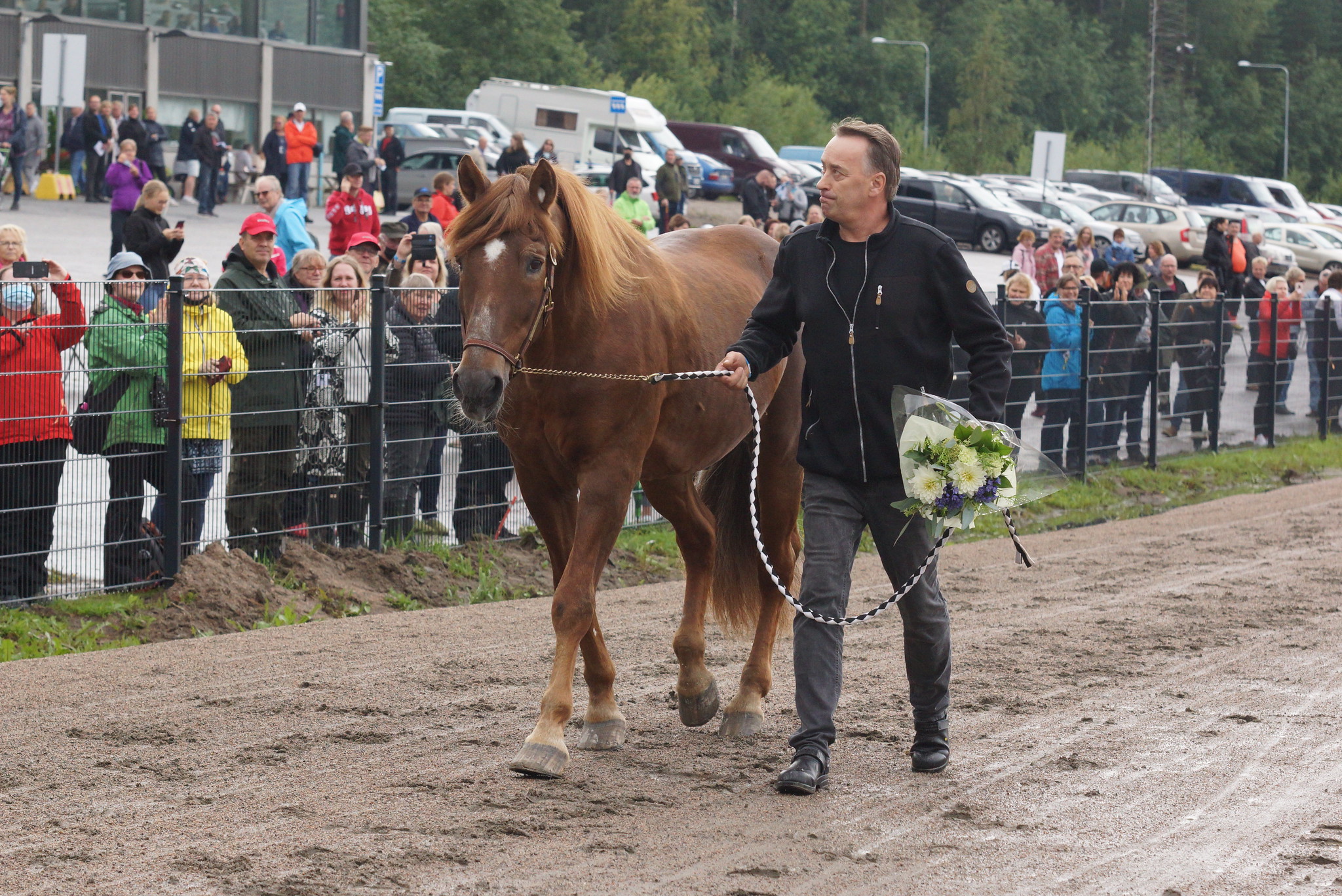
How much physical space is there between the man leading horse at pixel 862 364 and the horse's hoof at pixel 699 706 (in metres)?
0.80

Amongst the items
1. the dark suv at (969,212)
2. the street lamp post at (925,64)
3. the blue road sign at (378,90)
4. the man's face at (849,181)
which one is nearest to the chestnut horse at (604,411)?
the man's face at (849,181)

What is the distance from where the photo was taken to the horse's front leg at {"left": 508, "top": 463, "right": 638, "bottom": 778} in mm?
5555

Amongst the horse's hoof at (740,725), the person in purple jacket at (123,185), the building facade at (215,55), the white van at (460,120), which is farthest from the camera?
the white van at (460,120)

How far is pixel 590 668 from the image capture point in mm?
6137

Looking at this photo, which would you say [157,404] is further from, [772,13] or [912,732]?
[772,13]

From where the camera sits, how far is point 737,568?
700 cm

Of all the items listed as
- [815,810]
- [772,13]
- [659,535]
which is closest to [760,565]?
[815,810]

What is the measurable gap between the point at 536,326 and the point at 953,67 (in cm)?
7840

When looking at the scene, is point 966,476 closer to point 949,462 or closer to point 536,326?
point 949,462

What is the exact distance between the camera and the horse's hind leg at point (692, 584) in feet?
20.8

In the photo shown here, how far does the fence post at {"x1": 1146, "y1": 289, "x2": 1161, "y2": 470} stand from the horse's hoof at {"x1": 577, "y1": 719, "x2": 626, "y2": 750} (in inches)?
420

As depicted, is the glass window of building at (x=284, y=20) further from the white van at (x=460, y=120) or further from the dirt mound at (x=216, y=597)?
the dirt mound at (x=216, y=597)

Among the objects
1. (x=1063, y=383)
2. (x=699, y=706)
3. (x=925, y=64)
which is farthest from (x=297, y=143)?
(x=925, y=64)

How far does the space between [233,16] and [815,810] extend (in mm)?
37303
